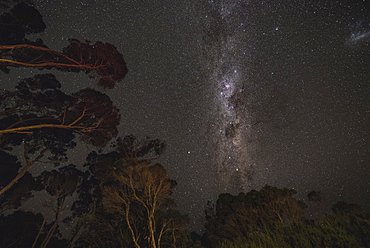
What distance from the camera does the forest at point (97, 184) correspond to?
5.36m

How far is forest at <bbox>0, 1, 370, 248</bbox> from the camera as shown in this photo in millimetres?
5359

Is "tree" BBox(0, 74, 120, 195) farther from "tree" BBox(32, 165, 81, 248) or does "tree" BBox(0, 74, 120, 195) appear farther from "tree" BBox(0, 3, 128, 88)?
"tree" BBox(32, 165, 81, 248)

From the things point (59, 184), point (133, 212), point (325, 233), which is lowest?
point (325, 233)

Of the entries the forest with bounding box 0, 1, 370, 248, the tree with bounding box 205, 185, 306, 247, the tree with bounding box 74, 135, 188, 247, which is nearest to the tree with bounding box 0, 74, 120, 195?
the forest with bounding box 0, 1, 370, 248

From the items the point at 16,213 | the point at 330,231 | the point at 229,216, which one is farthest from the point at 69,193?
the point at 330,231

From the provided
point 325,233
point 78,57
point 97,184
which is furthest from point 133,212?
point 325,233

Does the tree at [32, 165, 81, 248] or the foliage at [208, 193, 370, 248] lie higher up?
the tree at [32, 165, 81, 248]

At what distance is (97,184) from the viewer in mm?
20422

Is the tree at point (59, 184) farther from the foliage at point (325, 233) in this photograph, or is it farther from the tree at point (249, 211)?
the foliage at point (325, 233)

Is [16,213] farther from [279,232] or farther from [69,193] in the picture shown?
[279,232]

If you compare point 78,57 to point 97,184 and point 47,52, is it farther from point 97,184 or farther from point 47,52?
point 97,184

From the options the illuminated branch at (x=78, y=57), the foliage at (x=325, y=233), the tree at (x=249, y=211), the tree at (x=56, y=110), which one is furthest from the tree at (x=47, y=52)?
the tree at (x=249, y=211)

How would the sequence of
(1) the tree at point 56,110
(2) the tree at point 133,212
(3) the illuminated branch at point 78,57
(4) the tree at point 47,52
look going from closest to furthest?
(4) the tree at point 47,52 < (3) the illuminated branch at point 78,57 < (1) the tree at point 56,110 < (2) the tree at point 133,212

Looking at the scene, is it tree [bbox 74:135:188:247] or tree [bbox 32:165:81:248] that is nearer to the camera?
tree [bbox 74:135:188:247]
